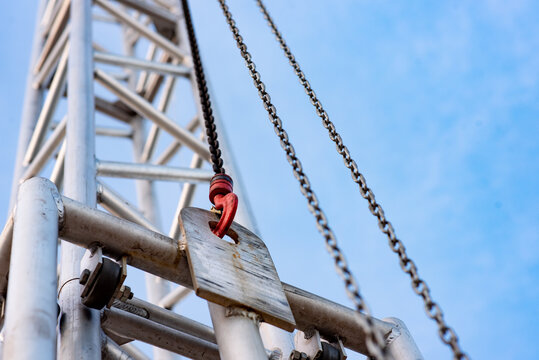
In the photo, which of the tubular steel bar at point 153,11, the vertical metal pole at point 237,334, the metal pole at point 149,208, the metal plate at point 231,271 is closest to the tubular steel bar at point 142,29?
the tubular steel bar at point 153,11

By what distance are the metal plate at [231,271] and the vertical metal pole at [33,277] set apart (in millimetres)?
645

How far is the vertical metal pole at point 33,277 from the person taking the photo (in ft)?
9.54

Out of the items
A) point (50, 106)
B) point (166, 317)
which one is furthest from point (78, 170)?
point (50, 106)

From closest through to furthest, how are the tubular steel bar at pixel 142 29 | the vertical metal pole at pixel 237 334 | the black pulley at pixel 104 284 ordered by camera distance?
1. the vertical metal pole at pixel 237 334
2. the black pulley at pixel 104 284
3. the tubular steel bar at pixel 142 29

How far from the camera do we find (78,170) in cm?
572

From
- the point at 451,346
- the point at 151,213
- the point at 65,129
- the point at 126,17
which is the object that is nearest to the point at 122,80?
the point at 126,17

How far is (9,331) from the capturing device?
2.95 meters

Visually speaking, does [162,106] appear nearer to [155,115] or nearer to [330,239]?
[155,115]

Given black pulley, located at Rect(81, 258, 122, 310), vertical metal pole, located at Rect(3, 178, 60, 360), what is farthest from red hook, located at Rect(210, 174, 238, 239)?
vertical metal pole, located at Rect(3, 178, 60, 360)

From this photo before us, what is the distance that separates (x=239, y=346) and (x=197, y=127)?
19.8 feet

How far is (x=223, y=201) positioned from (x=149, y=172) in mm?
2925

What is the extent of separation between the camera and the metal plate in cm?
353

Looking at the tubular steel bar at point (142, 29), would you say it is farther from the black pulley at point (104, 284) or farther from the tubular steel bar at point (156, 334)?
the black pulley at point (104, 284)

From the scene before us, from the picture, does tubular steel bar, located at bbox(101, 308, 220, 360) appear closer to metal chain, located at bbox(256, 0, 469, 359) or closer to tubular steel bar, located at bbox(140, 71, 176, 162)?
metal chain, located at bbox(256, 0, 469, 359)
